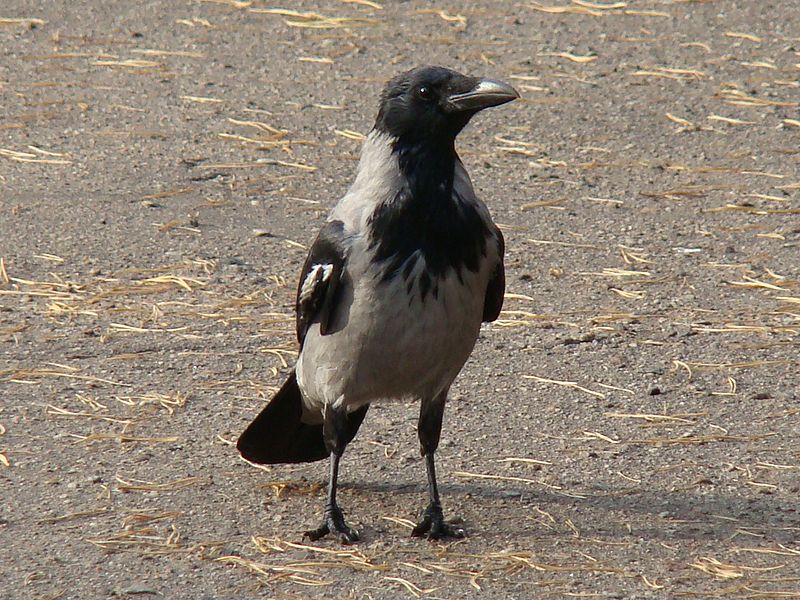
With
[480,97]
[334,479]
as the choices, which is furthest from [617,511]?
[480,97]

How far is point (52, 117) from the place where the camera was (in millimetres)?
9891

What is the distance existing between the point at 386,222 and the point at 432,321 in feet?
1.25

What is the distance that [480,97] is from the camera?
501cm

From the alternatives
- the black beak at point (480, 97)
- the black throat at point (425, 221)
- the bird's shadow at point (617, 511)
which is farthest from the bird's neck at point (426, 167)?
the bird's shadow at point (617, 511)

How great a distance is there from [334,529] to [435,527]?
1.20 ft

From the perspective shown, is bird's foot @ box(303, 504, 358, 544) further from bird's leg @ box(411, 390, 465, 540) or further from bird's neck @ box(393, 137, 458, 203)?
bird's neck @ box(393, 137, 458, 203)

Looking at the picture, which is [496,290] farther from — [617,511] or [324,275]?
[617,511]

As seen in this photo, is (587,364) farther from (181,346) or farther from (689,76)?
(689,76)

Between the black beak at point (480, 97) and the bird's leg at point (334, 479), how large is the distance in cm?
120

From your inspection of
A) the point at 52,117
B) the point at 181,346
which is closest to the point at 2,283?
the point at 181,346

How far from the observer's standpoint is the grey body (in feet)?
16.6

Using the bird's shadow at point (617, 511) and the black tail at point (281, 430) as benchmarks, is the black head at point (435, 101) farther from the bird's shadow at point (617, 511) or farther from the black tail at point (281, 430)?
the bird's shadow at point (617, 511)

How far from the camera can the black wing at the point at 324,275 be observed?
5141mm

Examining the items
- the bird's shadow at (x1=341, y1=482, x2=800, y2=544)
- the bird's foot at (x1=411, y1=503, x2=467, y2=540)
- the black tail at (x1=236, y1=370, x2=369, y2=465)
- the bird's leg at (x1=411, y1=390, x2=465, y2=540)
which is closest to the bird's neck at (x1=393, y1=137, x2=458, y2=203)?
the bird's leg at (x1=411, y1=390, x2=465, y2=540)
